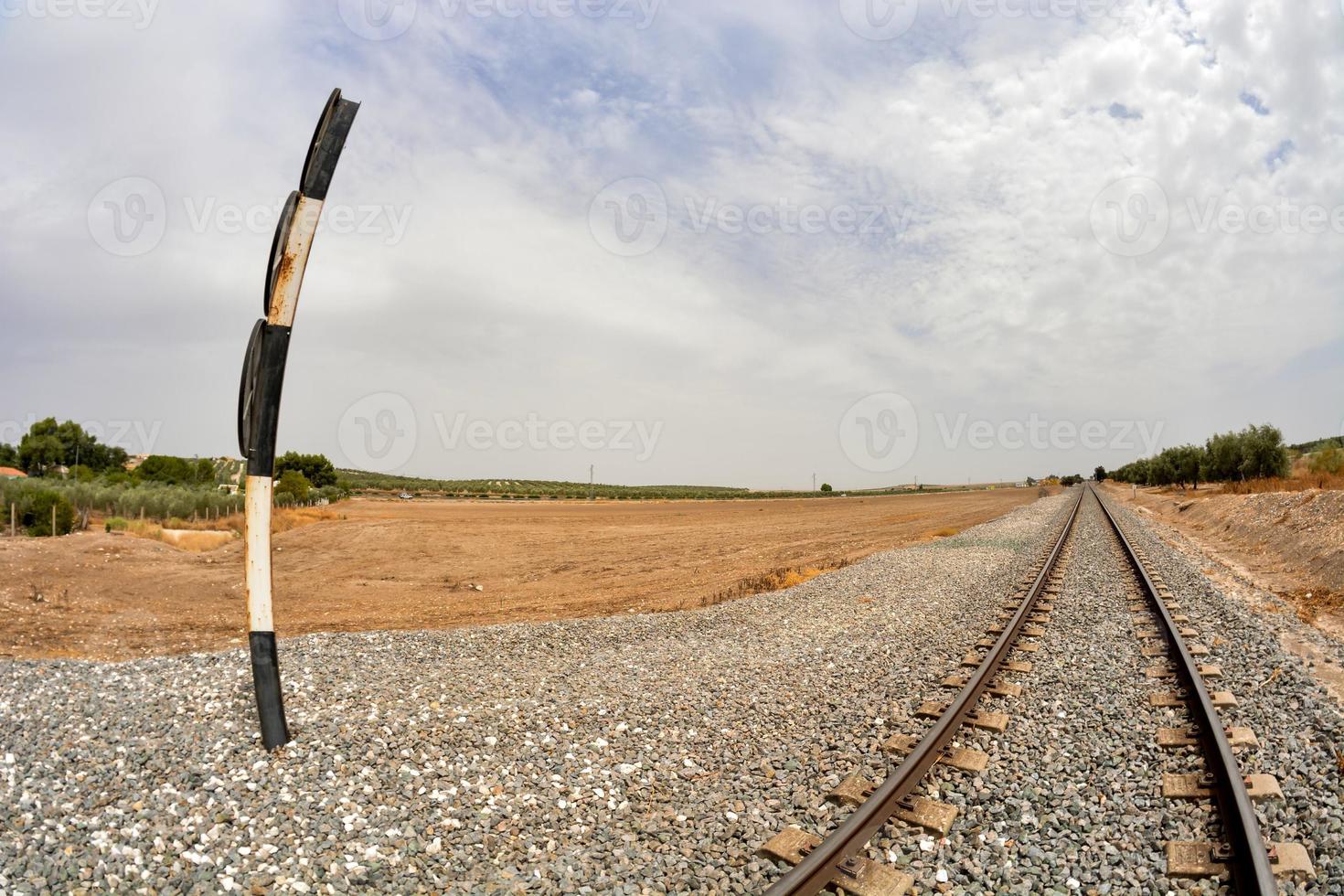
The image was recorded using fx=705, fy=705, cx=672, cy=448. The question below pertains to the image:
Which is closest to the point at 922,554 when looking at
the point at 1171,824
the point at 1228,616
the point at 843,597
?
the point at 843,597

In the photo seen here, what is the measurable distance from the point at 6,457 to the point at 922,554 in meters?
122

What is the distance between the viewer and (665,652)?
30.6ft

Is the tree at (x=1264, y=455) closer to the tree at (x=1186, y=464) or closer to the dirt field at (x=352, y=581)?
the tree at (x=1186, y=464)

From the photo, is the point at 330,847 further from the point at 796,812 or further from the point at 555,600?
the point at 555,600

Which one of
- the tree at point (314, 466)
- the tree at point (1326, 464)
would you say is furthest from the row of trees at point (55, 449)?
the tree at point (1326, 464)

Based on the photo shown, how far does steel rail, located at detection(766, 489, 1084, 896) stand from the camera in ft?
12.5

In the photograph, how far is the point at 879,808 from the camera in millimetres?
4574

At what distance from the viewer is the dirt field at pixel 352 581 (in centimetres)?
1405

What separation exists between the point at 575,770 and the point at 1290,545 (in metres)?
23.7

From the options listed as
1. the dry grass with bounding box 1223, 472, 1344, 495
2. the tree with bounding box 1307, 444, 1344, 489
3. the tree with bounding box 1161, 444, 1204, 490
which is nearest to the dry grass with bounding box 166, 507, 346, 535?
the dry grass with bounding box 1223, 472, 1344, 495

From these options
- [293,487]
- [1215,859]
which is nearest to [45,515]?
[293,487]

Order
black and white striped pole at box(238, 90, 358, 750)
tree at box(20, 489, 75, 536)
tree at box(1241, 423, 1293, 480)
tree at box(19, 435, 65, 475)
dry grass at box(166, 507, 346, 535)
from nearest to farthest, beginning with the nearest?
1. black and white striped pole at box(238, 90, 358, 750)
2. tree at box(20, 489, 75, 536)
3. dry grass at box(166, 507, 346, 535)
4. tree at box(1241, 423, 1293, 480)
5. tree at box(19, 435, 65, 475)

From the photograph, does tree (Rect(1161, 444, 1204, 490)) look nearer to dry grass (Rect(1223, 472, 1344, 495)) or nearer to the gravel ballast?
dry grass (Rect(1223, 472, 1344, 495))

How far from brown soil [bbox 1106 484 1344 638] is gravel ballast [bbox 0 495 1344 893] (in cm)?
656
